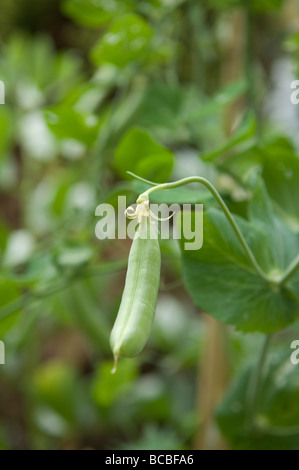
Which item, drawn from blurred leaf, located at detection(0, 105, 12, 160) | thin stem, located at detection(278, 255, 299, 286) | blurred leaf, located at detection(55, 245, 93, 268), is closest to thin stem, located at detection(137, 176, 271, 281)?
thin stem, located at detection(278, 255, 299, 286)

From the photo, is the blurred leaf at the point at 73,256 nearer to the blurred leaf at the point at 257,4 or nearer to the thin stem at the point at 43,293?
the thin stem at the point at 43,293

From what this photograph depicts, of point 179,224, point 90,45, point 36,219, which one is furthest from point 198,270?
point 90,45

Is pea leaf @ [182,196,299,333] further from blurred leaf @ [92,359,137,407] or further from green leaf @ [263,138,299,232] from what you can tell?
blurred leaf @ [92,359,137,407]

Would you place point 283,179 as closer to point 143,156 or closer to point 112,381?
point 143,156

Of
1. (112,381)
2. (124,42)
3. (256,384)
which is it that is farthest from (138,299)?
(112,381)

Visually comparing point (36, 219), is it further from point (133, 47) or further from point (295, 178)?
point (295, 178)

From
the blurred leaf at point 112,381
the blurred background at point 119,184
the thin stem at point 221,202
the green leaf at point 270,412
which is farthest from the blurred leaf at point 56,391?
the thin stem at point 221,202
